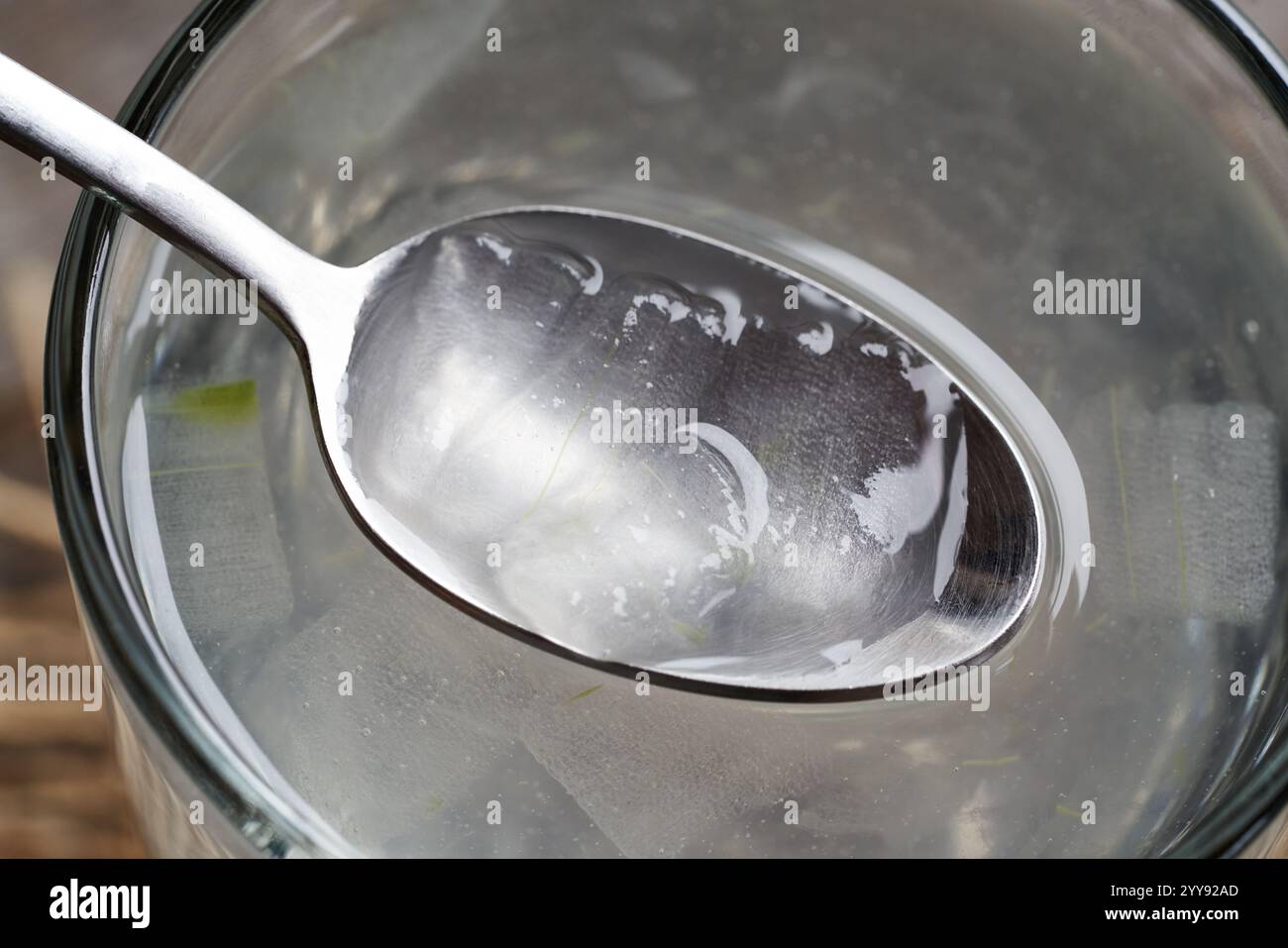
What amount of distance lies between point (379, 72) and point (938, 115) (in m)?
0.24

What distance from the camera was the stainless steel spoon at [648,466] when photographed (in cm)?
43

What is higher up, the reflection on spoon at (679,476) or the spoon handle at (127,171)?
the spoon handle at (127,171)

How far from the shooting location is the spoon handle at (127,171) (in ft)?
1.29

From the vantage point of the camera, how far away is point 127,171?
395 millimetres

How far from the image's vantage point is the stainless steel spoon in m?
0.43

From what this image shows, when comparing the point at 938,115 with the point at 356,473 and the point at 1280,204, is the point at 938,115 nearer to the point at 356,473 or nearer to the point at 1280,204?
the point at 1280,204

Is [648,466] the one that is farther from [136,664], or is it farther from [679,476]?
[136,664]

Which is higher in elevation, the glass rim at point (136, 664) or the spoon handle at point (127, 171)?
the spoon handle at point (127, 171)

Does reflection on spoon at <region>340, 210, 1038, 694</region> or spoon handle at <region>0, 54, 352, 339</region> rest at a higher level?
spoon handle at <region>0, 54, 352, 339</region>

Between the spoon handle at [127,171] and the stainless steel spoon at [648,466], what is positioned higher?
the spoon handle at [127,171]

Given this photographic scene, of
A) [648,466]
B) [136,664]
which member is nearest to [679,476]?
[648,466]

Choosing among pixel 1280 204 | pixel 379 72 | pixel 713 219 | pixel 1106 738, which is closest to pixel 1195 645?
pixel 1106 738

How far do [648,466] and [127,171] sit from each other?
202 mm

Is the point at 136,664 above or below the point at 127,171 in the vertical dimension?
below
